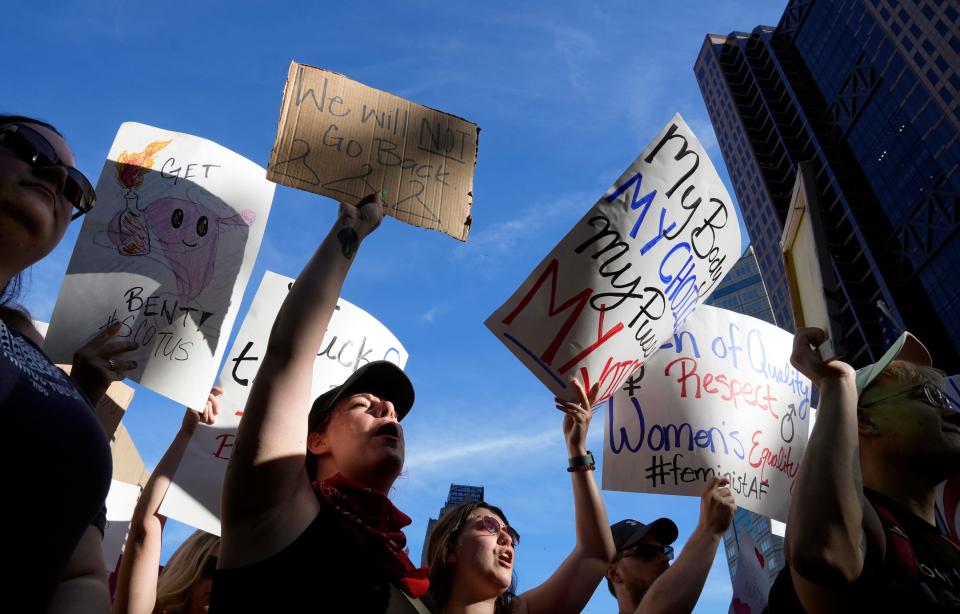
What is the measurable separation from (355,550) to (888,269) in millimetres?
57150

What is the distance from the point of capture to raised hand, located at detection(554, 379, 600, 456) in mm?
3018

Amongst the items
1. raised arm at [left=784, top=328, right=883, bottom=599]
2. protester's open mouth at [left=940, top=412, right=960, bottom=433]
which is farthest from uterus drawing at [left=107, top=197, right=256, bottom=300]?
protester's open mouth at [left=940, top=412, right=960, bottom=433]

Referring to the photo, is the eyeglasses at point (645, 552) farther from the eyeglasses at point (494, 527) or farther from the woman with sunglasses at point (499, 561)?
the eyeglasses at point (494, 527)

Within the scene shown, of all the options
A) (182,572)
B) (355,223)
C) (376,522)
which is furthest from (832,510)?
(182,572)

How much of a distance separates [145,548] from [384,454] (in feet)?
Result: 4.25

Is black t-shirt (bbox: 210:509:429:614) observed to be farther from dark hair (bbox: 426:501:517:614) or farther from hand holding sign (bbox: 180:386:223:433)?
hand holding sign (bbox: 180:386:223:433)

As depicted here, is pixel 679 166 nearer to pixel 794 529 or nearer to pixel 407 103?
pixel 407 103

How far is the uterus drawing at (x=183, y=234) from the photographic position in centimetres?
332

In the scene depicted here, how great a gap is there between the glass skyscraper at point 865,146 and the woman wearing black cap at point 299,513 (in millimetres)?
47192

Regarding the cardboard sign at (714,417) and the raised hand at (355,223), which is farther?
the cardboard sign at (714,417)

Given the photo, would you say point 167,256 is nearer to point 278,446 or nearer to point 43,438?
point 278,446

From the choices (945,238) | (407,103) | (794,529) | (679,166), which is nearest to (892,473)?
(794,529)

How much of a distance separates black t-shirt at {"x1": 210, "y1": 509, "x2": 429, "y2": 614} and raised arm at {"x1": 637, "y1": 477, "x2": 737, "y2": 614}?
147cm

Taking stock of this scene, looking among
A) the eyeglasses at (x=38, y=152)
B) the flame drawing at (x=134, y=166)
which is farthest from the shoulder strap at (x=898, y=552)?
the flame drawing at (x=134, y=166)
